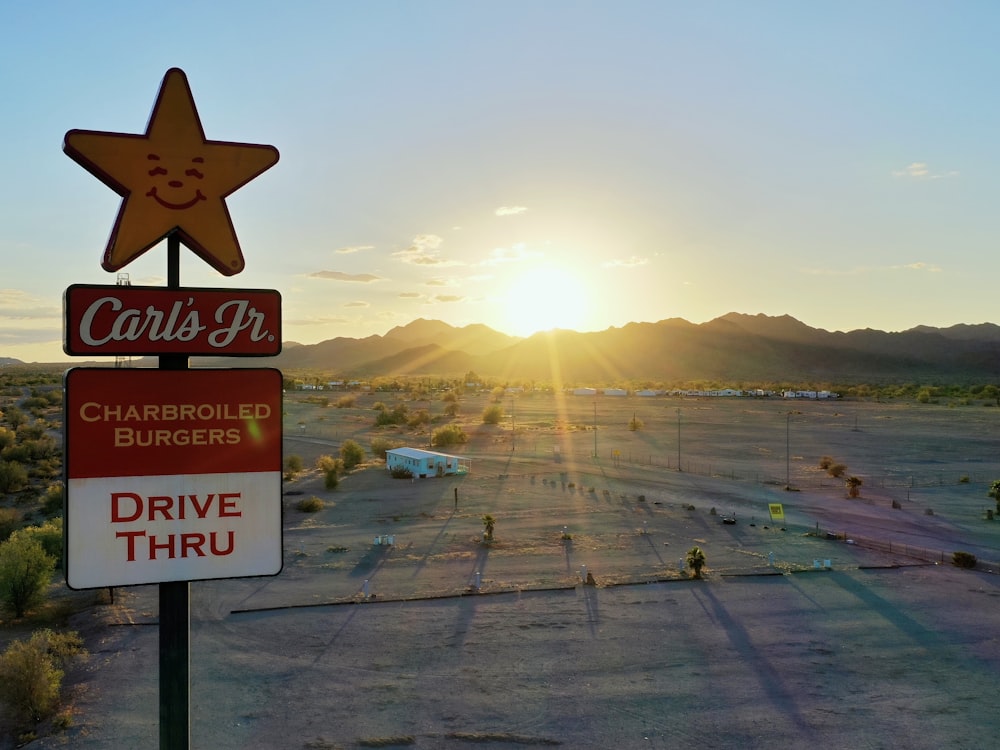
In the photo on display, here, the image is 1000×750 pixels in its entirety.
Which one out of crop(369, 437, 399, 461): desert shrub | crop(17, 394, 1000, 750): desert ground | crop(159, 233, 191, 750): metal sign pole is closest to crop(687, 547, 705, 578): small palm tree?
crop(17, 394, 1000, 750): desert ground

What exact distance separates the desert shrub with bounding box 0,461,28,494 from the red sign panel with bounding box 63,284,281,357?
5025 centimetres

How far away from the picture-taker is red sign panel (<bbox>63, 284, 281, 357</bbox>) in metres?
6.00

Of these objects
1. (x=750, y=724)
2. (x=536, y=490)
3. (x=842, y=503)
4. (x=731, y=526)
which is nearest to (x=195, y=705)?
(x=750, y=724)

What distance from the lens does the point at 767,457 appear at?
226 feet

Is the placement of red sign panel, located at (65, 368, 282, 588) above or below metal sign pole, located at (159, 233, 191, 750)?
above

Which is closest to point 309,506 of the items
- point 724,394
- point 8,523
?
point 8,523

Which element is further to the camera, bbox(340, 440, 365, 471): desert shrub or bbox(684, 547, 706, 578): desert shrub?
bbox(340, 440, 365, 471): desert shrub

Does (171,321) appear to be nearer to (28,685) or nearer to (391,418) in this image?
(28,685)

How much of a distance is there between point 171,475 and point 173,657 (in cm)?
166

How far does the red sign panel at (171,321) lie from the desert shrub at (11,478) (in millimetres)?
50251

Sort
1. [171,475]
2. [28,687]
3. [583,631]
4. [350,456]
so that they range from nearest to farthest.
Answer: [171,475]
[28,687]
[583,631]
[350,456]

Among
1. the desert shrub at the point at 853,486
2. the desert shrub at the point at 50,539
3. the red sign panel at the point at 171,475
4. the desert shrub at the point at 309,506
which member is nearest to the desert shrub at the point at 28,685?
the desert shrub at the point at 50,539

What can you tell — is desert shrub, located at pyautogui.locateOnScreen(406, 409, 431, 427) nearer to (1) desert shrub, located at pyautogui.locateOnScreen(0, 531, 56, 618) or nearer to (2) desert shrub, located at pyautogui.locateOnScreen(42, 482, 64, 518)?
(2) desert shrub, located at pyautogui.locateOnScreen(42, 482, 64, 518)

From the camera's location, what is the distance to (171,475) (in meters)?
6.38
